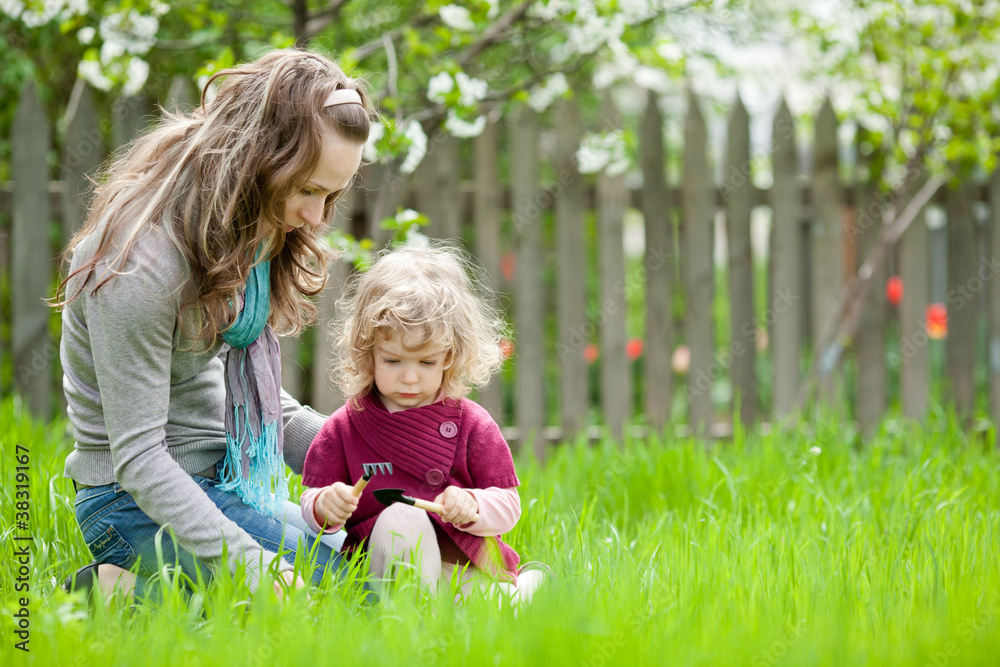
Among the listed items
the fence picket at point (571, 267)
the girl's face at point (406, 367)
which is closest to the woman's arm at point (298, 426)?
the girl's face at point (406, 367)

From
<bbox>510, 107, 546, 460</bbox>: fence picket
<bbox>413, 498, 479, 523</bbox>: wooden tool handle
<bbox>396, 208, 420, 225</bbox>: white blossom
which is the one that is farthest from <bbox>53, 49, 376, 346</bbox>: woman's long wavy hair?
<bbox>510, 107, 546, 460</bbox>: fence picket

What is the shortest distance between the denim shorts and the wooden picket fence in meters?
1.81

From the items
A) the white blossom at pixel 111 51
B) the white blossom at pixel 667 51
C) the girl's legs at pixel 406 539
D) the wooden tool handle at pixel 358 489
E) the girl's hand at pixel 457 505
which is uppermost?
the white blossom at pixel 111 51

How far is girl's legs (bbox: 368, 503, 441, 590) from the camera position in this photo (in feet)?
6.14

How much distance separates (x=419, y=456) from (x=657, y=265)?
2.38m

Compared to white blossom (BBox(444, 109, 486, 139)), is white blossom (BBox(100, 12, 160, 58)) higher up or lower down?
higher up

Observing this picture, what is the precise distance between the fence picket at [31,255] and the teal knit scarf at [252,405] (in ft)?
6.99

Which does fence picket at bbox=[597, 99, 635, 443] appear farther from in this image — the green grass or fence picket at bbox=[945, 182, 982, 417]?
fence picket at bbox=[945, 182, 982, 417]

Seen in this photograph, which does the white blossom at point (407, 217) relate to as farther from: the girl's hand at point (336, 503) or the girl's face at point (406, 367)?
the girl's hand at point (336, 503)

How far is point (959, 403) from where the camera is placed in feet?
14.2

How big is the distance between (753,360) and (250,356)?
2.74 m

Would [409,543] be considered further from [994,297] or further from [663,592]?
[994,297]

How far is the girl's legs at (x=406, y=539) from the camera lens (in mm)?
1872

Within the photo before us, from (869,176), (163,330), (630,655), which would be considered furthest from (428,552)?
(869,176)
